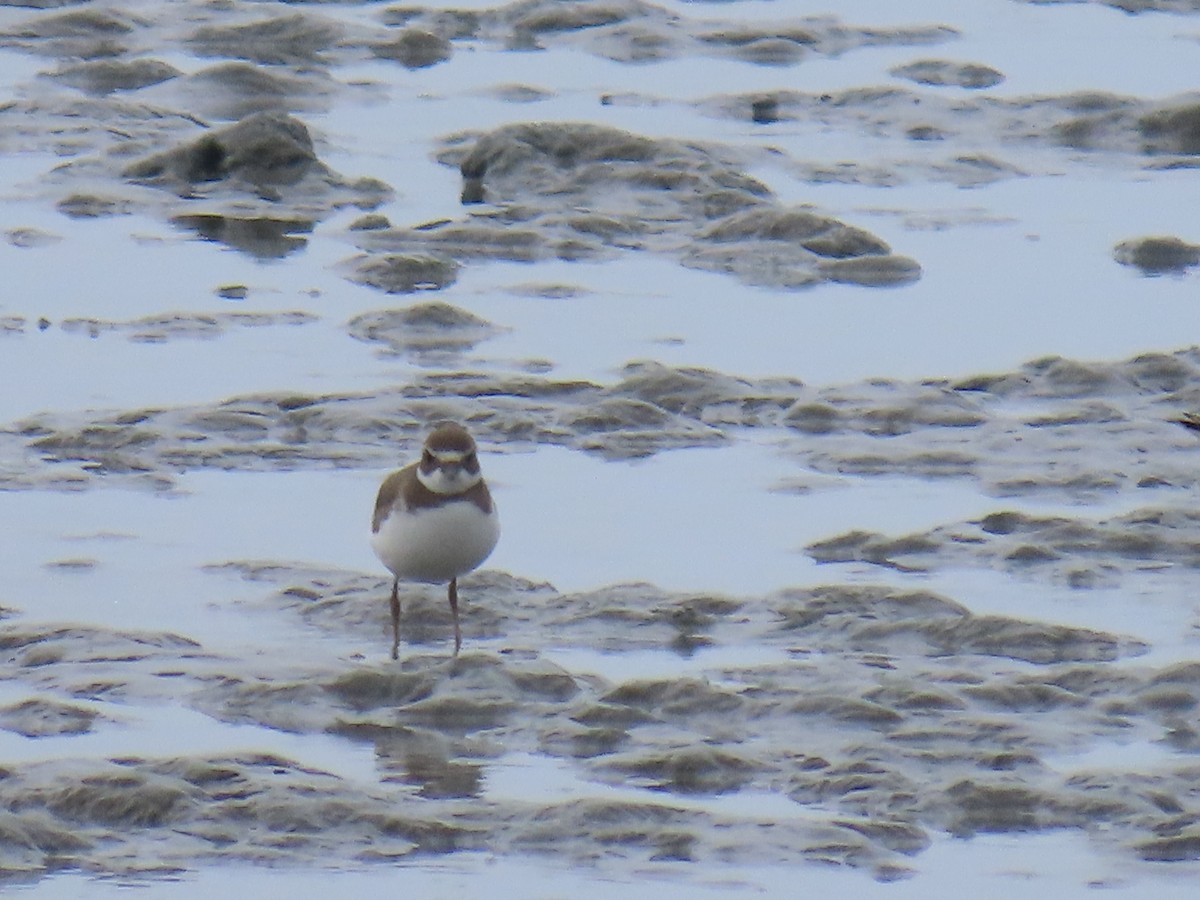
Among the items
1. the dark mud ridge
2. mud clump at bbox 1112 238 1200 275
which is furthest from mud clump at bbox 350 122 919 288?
the dark mud ridge

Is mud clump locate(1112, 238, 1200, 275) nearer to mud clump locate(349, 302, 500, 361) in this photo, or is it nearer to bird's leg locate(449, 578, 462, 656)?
mud clump locate(349, 302, 500, 361)

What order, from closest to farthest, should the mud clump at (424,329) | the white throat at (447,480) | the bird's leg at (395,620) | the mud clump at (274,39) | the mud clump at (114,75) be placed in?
the bird's leg at (395,620) < the white throat at (447,480) < the mud clump at (424,329) < the mud clump at (114,75) < the mud clump at (274,39)

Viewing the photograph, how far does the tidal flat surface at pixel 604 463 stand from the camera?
6.01m

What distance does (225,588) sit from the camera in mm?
7758

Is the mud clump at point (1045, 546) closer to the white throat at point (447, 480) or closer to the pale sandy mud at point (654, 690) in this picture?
the pale sandy mud at point (654, 690)

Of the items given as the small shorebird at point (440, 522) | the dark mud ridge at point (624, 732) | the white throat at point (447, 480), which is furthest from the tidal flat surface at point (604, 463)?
the white throat at point (447, 480)

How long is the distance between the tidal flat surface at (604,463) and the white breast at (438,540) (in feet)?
0.77

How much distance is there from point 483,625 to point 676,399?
2195mm

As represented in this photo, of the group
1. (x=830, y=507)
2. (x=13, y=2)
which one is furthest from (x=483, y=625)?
(x=13, y=2)

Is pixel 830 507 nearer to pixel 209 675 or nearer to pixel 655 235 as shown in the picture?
pixel 209 675

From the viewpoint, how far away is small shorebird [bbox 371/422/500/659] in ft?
24.4

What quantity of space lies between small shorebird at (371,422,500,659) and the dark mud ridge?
0.21 meters

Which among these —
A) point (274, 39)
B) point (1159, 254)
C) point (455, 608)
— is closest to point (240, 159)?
point (274, 39)

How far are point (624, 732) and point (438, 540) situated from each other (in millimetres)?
1058
